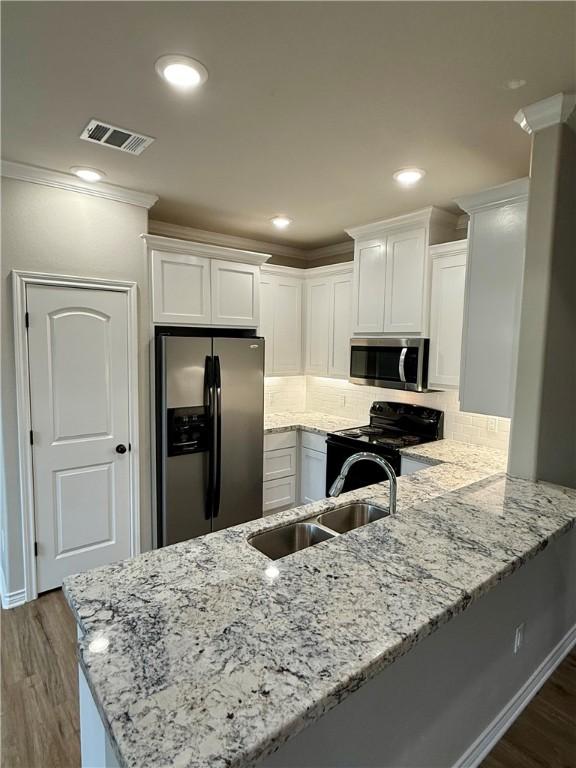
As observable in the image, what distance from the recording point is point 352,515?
6.37ft

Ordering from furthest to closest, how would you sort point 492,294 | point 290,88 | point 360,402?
point 360,402 < point 492,294 < point 290,88

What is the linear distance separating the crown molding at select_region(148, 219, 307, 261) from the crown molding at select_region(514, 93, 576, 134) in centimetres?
268

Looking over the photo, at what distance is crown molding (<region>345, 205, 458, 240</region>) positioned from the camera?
10.5 ft

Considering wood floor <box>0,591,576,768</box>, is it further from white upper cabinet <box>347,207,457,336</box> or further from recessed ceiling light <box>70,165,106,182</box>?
recessed ceiling light <box>70,165,106,182</box>

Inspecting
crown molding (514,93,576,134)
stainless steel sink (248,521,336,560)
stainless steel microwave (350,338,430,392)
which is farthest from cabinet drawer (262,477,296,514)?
crown molding (514,93,576,134)

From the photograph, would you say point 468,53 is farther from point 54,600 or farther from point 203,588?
point 54,600

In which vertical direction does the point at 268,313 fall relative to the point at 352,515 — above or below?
above

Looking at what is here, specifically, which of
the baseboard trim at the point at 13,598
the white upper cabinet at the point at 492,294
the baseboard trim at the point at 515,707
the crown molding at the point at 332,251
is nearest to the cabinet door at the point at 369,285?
the crown molding at the point at 332,251

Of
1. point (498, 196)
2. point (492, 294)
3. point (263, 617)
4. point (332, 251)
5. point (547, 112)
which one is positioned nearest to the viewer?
point (263, 617)

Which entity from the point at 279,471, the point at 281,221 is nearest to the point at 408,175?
the point at 281,221

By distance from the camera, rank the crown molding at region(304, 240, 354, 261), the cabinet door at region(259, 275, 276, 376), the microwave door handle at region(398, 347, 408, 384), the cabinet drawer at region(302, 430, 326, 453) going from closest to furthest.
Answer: the microwave door handle at region(398, 347, 408, 384), the cabinet drawer at region(302, 430, 326, 453), the cabinet door at region(259, 275, 276, 376), the crown molding at region(304, 240, 354, 261)

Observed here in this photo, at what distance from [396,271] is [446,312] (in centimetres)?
56

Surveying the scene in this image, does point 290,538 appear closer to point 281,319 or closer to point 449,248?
point 449,248

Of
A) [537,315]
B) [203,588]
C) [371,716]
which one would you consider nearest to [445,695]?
[371,716]
